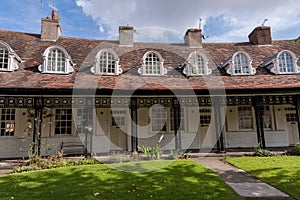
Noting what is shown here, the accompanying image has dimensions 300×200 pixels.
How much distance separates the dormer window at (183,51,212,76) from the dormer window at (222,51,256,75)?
4.15ft

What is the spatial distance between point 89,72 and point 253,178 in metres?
9.22

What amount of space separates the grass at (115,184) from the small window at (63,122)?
162 inches

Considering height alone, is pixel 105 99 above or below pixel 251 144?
above

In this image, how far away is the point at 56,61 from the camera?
11.2 m

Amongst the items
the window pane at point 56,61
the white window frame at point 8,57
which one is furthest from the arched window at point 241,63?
the white window frame at point 8,57

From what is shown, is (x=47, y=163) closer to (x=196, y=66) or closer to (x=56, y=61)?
(x=56, y=61)

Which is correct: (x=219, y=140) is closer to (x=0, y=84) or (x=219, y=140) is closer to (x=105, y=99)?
(x=105, y=99)

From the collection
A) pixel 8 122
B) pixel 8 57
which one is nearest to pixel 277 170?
pixel 8 122

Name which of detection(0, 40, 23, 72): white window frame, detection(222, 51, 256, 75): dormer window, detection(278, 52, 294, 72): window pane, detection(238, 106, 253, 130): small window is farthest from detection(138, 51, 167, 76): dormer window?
detection(278, 52, 294, 72): window pane

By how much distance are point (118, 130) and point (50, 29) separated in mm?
8703

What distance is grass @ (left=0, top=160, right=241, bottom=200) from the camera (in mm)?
5051

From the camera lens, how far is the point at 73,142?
11.2m

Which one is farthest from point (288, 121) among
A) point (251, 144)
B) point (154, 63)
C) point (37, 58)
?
point (37, 58)

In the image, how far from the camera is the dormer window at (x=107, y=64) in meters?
11.6
